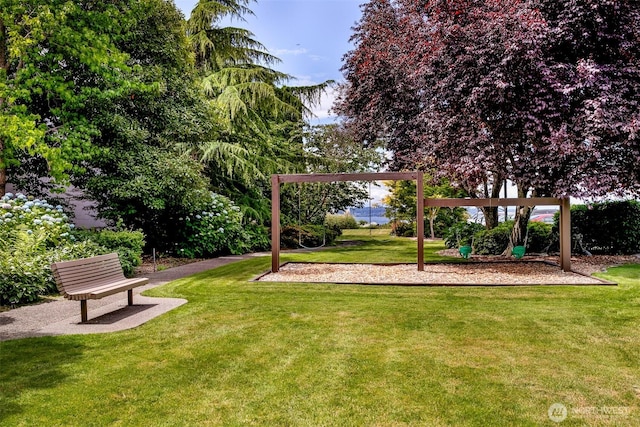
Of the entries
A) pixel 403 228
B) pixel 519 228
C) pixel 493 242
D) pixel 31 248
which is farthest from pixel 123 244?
pixel 403 228

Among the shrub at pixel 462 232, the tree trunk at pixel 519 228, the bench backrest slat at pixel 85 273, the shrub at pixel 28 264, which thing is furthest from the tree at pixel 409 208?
the bench backrest slat at pixel 85 273

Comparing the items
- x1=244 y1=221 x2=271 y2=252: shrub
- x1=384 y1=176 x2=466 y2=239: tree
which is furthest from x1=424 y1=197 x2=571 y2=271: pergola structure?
x1=384 y1=176 x2=466 y2=239: tree

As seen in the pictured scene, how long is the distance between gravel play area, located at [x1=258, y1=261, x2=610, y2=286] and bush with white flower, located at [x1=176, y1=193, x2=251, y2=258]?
270 cm

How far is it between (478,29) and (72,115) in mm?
8973

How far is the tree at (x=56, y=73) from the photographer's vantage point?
8.33 metres

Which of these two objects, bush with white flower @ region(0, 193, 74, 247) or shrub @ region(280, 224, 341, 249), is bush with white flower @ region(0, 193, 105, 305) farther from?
shrub @ region(280, 224, 341, 249)

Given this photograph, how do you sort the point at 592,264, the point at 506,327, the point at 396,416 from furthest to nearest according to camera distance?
the point at 592,264 → the point at 506,327 → the point at 396,416

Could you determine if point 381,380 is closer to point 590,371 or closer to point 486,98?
point 590,371

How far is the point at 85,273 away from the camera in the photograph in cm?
591

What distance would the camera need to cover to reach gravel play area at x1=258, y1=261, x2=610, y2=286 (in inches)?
343

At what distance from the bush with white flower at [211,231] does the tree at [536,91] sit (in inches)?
242

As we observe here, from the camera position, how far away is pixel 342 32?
1648 cm

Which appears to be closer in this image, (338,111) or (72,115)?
(72,115)

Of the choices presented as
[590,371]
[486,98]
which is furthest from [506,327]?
[486,98]
